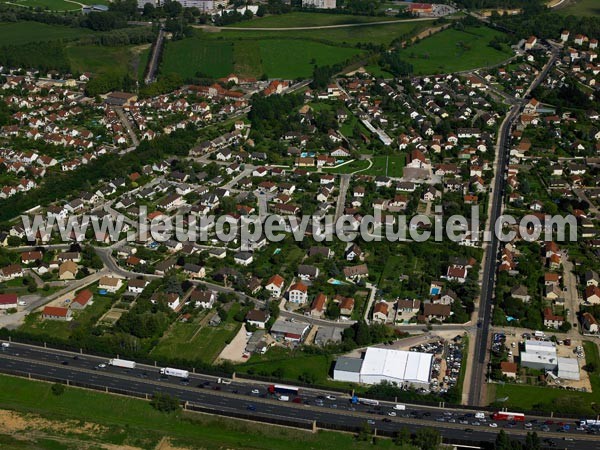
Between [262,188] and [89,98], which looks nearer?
[262,188]

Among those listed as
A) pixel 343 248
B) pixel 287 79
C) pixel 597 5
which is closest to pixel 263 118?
pixel 287 79

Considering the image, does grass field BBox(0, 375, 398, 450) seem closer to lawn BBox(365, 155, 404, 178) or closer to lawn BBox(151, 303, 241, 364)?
lawn BBox(151, 303, 241, 364)

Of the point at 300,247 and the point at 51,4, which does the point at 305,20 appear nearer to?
the point at 51,4

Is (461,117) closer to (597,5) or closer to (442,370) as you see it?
(442,370)

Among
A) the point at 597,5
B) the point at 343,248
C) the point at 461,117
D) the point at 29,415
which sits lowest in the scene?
the point at 29,415

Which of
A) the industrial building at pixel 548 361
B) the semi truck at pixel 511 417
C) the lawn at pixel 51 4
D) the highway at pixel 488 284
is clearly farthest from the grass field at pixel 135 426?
the lawn at pixel 51 4

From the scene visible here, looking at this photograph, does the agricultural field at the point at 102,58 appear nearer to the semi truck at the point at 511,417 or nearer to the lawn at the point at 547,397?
the lawn at the point at 547,397

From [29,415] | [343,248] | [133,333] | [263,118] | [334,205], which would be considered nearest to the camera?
[29,415]
